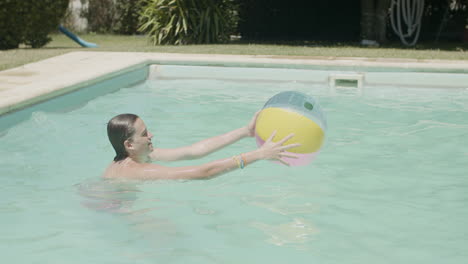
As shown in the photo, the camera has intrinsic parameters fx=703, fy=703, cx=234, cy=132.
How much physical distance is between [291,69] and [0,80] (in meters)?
4.15

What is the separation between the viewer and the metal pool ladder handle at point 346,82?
9.70m

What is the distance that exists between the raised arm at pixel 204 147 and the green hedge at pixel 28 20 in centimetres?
888

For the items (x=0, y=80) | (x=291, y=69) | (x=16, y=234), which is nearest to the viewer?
(x=16, y=234)

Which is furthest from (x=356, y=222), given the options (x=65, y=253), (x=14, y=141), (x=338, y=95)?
(x=338, y=95)

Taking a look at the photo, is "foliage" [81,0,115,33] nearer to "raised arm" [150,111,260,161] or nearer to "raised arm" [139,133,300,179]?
"raised arm" [150,111,260,161]

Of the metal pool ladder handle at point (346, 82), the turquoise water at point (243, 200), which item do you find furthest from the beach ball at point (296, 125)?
the metal pool ladder handle at point (346, 82)

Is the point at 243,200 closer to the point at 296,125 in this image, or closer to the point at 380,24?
the point at 296,125

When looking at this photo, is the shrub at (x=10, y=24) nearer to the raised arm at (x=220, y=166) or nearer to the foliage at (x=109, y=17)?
the foliage at (x=109, y=17)

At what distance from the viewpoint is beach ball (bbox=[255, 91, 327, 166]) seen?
4258 millimetres

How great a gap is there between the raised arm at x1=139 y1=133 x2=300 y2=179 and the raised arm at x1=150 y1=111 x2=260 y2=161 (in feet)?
1.26

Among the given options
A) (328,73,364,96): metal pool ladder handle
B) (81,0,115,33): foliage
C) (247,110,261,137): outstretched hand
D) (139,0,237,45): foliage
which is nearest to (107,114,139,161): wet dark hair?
(247,110,261,137): outstretched hand

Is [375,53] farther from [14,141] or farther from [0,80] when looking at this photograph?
[14,141]

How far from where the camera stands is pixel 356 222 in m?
4.67

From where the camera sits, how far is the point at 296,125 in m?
4.27
